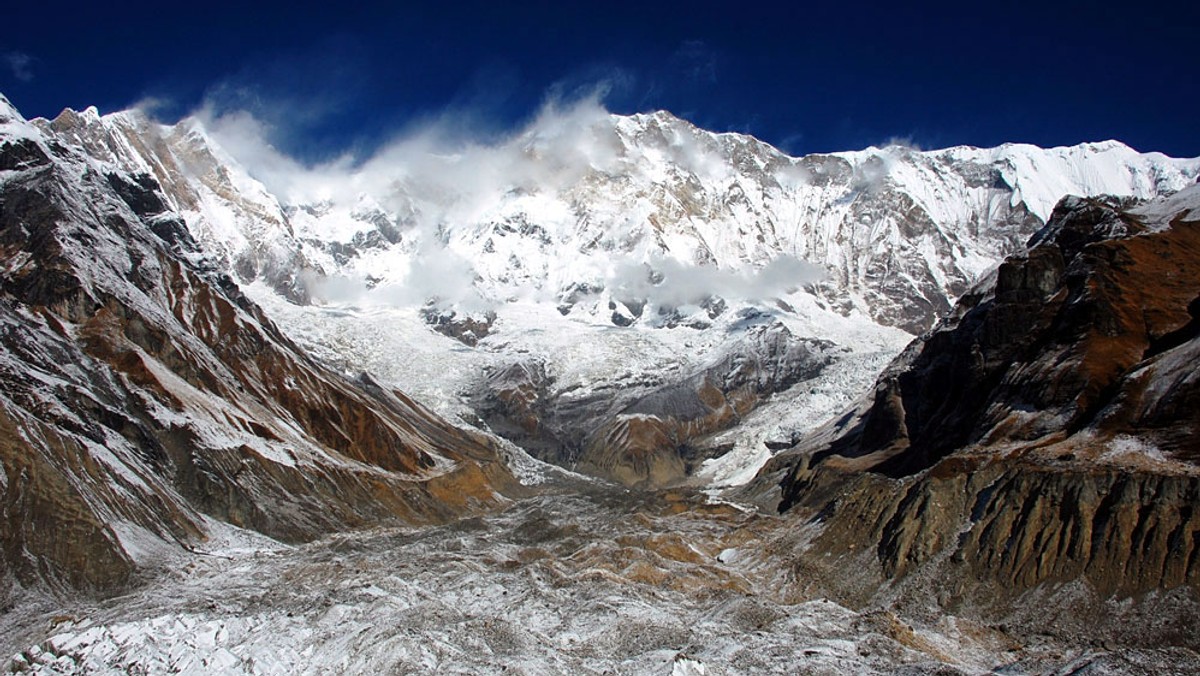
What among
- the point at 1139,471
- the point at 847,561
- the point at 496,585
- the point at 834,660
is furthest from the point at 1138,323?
the point at 496,585

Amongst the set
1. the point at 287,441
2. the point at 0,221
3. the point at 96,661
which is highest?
the point at 0,221

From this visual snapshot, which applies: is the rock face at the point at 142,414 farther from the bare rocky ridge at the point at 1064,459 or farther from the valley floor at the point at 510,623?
the bare rocky ridge at the point at 1064,459

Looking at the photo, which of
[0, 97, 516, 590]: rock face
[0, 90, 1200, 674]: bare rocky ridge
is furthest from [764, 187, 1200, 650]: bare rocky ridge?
[0, 97, 516, 590]: rock face

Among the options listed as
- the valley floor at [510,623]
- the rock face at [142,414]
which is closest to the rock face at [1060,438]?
the valley floor at [510,623]

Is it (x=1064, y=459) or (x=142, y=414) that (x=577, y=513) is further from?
(x=1064, y=459)

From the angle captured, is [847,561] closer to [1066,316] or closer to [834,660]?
[834,660]

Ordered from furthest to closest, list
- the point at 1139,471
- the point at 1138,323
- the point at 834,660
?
the point at 1138,323 < the point at 1139,471 < the point at 834,660

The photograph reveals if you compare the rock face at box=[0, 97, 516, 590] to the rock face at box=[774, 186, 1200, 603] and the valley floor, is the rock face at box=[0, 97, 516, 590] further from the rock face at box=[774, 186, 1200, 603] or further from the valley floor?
the rock face at box=[774, 186, 1200, 603]
